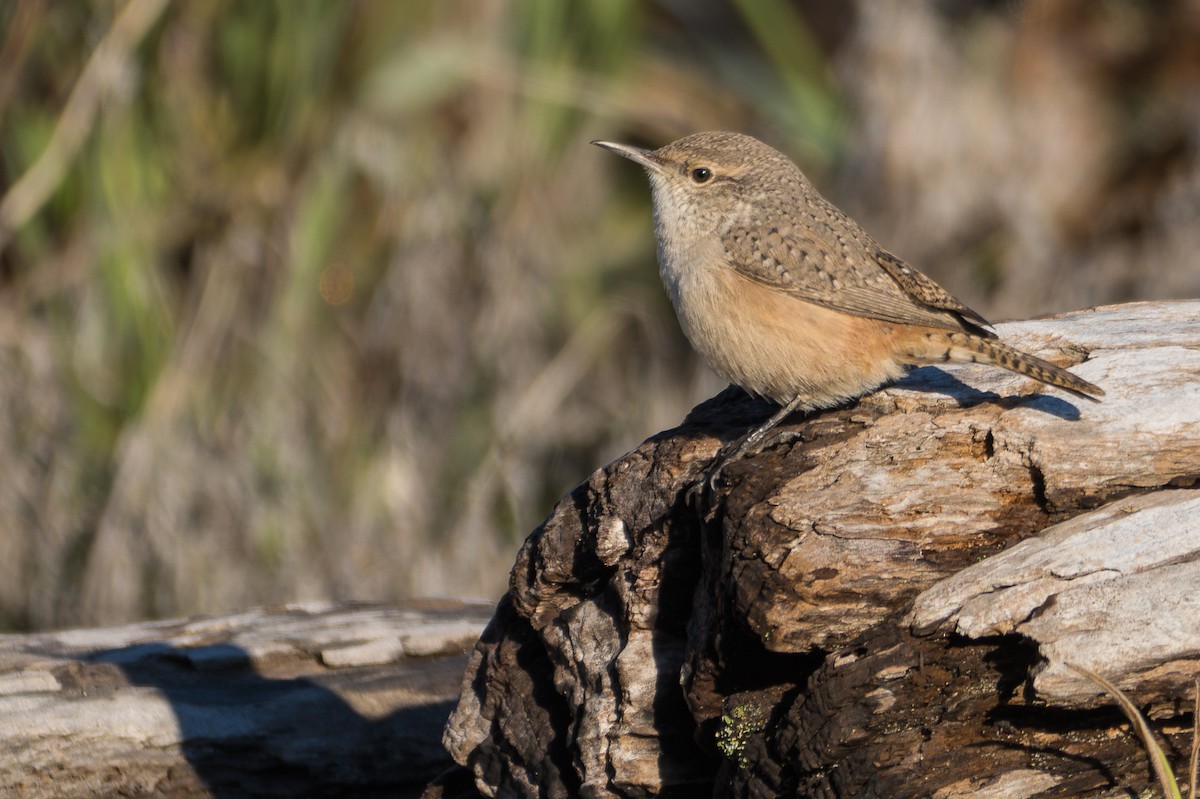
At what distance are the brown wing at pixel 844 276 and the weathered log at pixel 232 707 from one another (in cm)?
182

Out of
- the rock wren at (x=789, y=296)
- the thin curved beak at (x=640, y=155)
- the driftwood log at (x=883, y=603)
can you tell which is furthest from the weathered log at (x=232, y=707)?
the thin curved beak at (x=640, y=155)

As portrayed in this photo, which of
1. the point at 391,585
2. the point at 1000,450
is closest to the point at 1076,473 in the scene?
the point at 1000,450

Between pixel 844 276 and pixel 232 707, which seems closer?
pixel 844 276

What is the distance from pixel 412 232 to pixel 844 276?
4.96 metres

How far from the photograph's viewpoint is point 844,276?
4293mm

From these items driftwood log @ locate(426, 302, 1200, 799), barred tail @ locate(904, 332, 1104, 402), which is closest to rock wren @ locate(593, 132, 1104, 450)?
barred tail @ locate(904, 332, 1104, 402)

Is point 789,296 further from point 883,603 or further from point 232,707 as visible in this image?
point 232,707

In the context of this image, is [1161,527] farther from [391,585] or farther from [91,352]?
[91,352]

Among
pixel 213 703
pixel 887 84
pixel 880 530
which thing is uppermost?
pixel 887 84

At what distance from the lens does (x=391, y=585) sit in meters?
7.00

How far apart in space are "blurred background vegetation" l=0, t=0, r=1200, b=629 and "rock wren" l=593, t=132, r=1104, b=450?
9.83 feet

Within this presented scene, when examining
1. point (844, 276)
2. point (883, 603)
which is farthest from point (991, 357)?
point (883, 603)

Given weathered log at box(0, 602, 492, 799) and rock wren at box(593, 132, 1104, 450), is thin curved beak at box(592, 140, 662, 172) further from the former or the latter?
weathered log at box(0, 602, 492, 799)

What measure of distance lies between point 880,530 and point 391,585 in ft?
13.3
